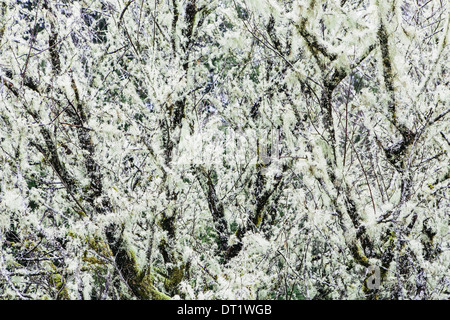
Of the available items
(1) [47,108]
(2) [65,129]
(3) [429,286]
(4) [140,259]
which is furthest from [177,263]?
(3) [429,286]

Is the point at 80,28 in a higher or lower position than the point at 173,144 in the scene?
higher

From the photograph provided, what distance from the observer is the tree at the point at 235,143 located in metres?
2.55

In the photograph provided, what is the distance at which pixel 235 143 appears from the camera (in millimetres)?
4082

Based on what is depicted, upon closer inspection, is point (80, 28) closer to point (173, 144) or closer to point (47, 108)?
point (47, 108)

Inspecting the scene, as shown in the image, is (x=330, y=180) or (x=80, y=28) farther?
(x=80, y=28)

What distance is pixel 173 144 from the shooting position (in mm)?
3332

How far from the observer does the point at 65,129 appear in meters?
3.05

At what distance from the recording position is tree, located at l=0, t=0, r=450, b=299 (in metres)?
2.55
